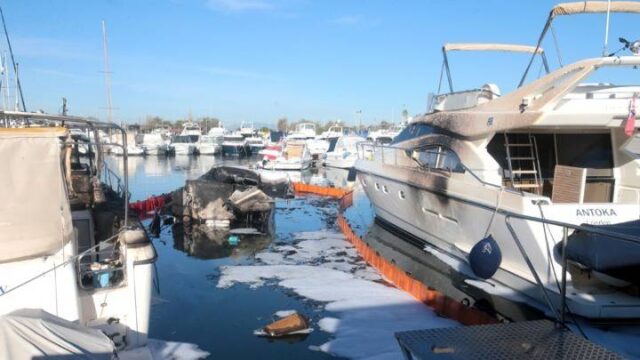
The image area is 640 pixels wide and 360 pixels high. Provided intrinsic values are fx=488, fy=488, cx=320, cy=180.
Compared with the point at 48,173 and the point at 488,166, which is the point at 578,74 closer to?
the point at 488,166

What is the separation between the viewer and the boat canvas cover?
4.14m

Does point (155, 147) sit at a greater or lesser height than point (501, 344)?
lesser

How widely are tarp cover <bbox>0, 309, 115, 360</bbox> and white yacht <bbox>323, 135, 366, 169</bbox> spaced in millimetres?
31987

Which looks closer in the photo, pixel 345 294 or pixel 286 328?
pixel 286 328

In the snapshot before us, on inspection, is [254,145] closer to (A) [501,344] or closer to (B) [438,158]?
(B) [438,158]

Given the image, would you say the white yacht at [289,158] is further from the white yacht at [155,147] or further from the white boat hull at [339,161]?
the white yacht at [155,147]

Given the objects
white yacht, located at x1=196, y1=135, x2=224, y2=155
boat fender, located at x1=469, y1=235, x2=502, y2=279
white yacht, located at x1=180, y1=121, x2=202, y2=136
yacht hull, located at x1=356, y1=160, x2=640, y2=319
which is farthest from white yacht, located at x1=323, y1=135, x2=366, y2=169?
boat fender, located at x1=469, y1=235, x2=502, y2=279

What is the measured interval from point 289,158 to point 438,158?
25472mm

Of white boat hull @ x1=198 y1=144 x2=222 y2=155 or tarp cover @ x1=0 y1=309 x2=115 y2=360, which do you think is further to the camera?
white boat hull @ x1=198 y1=144 x2=222 y2=155

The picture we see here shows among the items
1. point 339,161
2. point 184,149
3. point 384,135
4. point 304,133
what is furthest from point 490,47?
point 184,149

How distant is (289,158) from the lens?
117 feet

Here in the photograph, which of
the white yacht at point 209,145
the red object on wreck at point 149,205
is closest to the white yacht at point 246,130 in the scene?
the white yacht at point 209,145

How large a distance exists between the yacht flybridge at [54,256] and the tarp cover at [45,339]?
3.1 inches

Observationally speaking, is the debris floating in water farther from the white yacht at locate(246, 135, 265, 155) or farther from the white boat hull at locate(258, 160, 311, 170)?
the white yacht at locate(246, 135, 265, 155)
